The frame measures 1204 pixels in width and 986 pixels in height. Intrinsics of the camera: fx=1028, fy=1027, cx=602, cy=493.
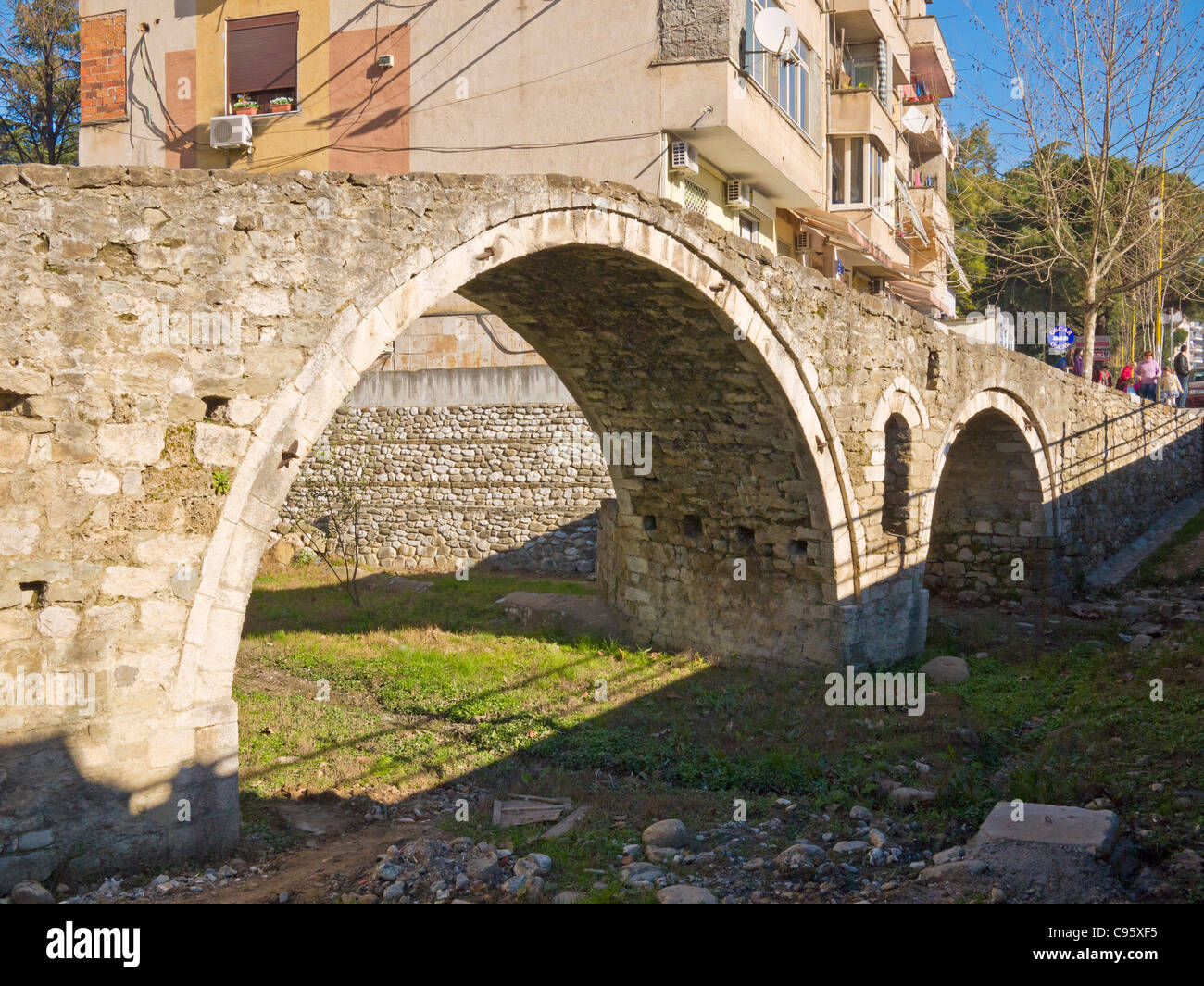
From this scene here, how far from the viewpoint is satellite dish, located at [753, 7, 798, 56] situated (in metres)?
14.4

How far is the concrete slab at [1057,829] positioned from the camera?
16.3ft

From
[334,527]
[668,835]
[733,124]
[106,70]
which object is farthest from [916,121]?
[668,835]

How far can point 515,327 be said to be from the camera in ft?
31.2

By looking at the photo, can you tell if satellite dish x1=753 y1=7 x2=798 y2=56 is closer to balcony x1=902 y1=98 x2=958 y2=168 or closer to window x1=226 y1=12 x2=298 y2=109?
window x1=226 y1=12 x2=298 y2=109

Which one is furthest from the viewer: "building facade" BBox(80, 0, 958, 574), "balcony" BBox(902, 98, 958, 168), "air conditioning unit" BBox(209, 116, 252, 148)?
"balcony" BBox(902, 98, 958, 168)

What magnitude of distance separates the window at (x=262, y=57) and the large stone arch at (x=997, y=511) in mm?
11993

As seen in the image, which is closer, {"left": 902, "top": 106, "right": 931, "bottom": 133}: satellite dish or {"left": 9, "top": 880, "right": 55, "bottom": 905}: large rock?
{"left": 9, "top": 880, "right": 55, "bottom": 905}: large rock

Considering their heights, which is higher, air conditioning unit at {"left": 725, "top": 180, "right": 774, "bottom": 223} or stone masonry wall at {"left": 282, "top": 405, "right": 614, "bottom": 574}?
air conditioning unit at {"left": 725, "top": 180, "right": 774, "bottom": 223}

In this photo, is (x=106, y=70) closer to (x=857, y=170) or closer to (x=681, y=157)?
(x=681, y=157)

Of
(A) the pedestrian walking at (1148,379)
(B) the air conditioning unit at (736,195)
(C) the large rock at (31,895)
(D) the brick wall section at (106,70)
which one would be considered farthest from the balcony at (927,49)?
(C) the large rock at (31,895)

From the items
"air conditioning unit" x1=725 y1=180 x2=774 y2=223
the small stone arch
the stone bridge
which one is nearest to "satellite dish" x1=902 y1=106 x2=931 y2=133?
"air conditioning unit" x1=725 y1=180 x2=774 y2=223

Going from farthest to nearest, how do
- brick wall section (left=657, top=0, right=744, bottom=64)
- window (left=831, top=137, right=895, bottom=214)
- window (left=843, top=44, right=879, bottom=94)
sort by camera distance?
window (left=843, top=44, right=879, bottom=94), window (left=831, top=137, right=895, bottom=214), brick wall section (left=657, top=0, right=744, bottom=64)

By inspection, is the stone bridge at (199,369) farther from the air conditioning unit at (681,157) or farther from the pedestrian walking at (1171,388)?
the pedestrian walking at (1171,388)

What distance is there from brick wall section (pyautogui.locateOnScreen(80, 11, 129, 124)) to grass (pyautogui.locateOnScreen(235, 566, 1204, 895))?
10.7m
